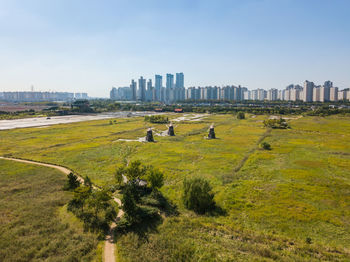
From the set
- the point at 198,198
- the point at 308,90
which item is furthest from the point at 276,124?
the point at 308,90

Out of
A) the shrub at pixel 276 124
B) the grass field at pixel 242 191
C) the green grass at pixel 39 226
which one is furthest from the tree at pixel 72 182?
the shrub at pixel 276 124

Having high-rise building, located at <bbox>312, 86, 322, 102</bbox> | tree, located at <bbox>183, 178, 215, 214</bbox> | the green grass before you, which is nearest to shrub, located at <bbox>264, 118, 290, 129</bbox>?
tree, located at <bbox>183, 178, 215, 214</bbox>

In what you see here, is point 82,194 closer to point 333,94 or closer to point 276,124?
point 276,124

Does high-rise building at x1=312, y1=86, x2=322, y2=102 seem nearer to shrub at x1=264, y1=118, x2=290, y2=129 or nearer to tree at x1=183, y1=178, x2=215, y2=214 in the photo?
shrub at x1=264, y1=118, x2=290, y2=129

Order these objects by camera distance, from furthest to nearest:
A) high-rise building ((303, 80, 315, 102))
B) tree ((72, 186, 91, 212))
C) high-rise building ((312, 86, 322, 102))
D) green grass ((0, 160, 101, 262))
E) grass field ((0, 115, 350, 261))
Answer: high-rise building ((312, 86, 322, 102)), high-rise building ((303, 80, 315, 102)), tree ((72, 186, 91, 212)), grass field ((0, 115, 350, 261)), green grass ((0, 160, 101, 262))

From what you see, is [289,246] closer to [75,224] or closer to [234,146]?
[75,224]

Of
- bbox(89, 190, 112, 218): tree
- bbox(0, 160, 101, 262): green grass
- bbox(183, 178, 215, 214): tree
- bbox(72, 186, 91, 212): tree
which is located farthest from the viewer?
bbox(183, 178, 215, 214): tree

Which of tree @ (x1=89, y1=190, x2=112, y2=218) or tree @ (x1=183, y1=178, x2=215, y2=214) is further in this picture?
tree @ (x1=183, y1=178, x2=215, y2=214)

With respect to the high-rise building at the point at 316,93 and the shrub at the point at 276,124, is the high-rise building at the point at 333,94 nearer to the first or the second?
the high-rise building at the point at 316,93
